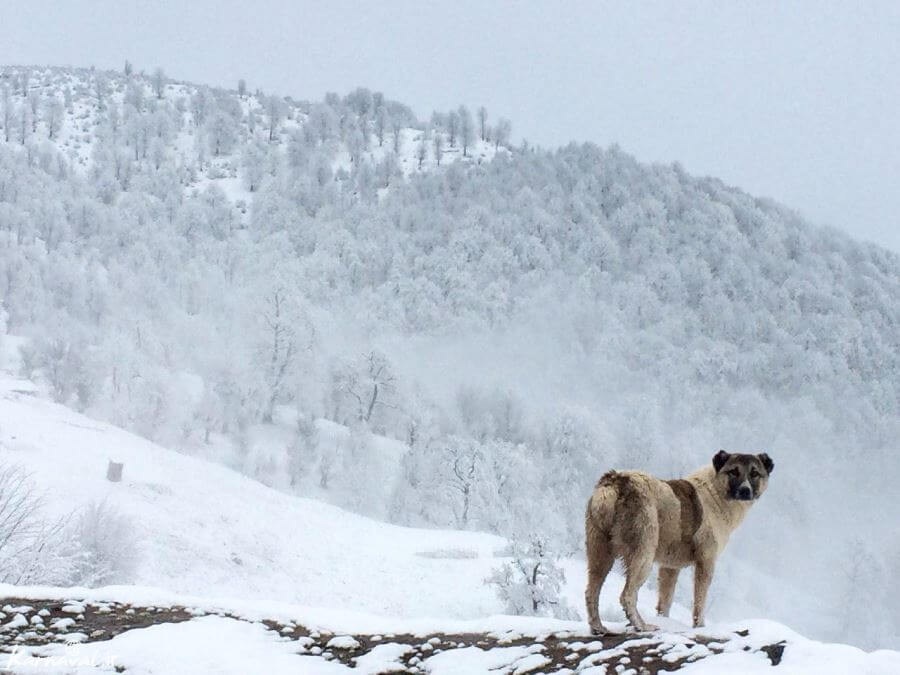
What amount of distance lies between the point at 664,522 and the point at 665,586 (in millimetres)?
1057

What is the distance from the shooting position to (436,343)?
116625mm

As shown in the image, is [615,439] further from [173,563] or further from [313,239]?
[313,239]

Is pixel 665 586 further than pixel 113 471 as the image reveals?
No

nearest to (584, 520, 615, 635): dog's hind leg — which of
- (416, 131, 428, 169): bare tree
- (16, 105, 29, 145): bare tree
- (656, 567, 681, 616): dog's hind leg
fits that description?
(656, 567, 681, 616): dog's hind leg

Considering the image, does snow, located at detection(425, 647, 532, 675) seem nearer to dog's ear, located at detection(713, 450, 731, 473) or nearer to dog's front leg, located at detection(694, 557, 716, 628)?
dog's front leg, located at detection(694, 557, 716, 628)

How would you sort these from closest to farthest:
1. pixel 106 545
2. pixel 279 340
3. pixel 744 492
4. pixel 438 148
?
pixel 744 492 → pixel 106 545 → pixel 279 340 → pixel 438 148

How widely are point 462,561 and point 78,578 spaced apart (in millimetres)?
18659

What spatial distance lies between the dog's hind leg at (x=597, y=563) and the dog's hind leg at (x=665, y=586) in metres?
1.07

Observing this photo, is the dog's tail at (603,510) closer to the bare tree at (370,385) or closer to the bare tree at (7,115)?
the bare tree at (370,385)

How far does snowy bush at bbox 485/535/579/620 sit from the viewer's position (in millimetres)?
26828

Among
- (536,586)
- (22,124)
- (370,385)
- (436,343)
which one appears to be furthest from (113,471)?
(22,124)

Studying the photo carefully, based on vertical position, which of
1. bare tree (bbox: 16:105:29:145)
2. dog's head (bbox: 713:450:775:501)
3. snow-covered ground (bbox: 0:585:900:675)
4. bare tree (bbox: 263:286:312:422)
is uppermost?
bare tree (bbox: 16:105:29:145)

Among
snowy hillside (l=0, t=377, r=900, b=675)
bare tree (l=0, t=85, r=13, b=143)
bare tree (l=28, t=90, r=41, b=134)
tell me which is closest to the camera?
snowy hillside (l=0, t=377, r=900, b=675)

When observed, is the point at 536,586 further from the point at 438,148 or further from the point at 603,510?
the point at 438,148
